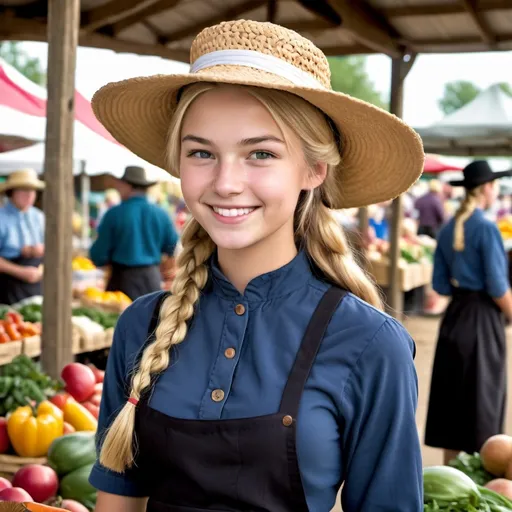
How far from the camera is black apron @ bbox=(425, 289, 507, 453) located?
5.21 meters

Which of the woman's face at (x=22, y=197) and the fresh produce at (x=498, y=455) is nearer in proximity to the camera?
the fresh produce at (x=498, y=455)

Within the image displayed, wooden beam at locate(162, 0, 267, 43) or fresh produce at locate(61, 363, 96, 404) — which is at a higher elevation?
wooden beam at locate(162, 0, 267, 43)

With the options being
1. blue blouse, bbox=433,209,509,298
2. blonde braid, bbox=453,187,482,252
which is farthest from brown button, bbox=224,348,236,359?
blonde braid, bbox=453,187,482,252

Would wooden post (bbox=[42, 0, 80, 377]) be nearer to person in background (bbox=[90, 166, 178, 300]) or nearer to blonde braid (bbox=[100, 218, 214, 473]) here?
blonde braid (bbox=[100, 218, 214, 473])

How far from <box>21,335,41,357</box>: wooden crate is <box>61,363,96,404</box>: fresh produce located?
0.98 metres

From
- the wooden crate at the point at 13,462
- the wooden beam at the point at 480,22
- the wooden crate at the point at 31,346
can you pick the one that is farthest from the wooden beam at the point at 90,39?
the wooden crate at the point at 13,462

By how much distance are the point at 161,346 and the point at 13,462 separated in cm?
201

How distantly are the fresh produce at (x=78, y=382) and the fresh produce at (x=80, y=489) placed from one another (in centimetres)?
92

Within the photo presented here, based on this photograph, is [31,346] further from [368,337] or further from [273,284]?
[368,337]

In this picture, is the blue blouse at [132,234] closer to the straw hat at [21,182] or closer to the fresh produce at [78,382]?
the straw hat at [21,182]

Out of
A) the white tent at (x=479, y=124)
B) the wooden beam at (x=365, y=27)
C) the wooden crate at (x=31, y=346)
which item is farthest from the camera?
the white tent at (x=479, y=124)

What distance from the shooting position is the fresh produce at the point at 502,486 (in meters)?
2.88

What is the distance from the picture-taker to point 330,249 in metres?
1.73

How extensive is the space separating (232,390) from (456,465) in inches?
79.8
